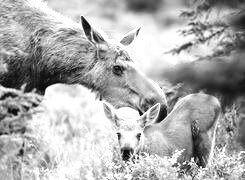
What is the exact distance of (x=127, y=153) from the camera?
6.98 metres

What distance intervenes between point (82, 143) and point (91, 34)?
279cm

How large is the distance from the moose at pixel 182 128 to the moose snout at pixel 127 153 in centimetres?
23

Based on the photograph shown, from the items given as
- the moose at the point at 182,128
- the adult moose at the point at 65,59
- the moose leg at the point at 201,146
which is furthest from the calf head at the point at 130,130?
the moose leg at the point at 201,146

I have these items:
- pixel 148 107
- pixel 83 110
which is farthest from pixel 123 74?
pixel 83 110

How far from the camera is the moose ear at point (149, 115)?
23.1ft

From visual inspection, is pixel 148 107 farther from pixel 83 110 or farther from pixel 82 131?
pixel 83 110

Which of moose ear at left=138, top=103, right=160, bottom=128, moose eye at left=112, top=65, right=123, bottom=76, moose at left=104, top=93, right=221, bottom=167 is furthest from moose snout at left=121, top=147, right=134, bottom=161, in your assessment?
moose eye at left=112, top=65, right=123, bottom=76

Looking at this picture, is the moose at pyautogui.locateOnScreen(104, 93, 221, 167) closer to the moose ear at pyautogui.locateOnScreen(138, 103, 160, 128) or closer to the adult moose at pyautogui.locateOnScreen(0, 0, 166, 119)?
the moose ear at pyautogui.locateOnScreen(138, 103, 160, 128)

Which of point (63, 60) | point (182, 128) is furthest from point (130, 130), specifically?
point (63, 60)

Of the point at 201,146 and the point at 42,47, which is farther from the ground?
the point at 42,47

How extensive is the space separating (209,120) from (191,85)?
3369mm

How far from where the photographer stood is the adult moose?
7234 mm

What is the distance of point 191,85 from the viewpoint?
4828 mm

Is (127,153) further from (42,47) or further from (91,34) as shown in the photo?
(42,47)
